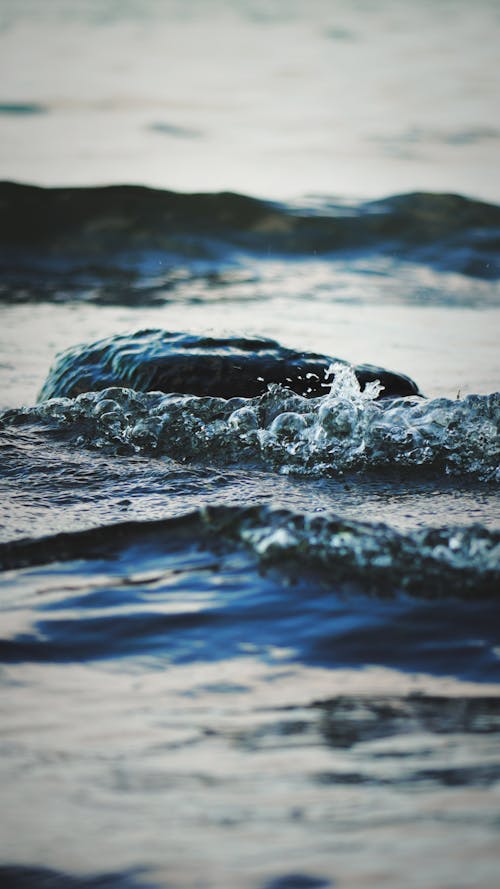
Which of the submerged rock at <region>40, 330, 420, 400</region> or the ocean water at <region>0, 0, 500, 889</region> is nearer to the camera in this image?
the ocean water at <region>0, 0, 500, 889</region>

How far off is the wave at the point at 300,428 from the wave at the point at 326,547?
0.83m

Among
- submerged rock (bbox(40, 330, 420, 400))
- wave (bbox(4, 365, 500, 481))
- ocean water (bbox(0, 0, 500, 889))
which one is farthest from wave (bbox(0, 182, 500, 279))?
wave (bbox(4, 365, 500, 481))

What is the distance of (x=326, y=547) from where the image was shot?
2514 mm

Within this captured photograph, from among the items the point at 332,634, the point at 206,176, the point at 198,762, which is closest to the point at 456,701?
the point at 332,634

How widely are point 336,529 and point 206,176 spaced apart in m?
8.46

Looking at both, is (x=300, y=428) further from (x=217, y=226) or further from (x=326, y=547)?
(x=217, y=226)

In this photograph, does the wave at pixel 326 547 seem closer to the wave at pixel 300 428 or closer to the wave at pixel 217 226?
the wave at pixel 300 428

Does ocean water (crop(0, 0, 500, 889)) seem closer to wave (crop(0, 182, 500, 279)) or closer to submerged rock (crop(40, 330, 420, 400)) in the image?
submerged rock (crop(40, 330, 420, 400))

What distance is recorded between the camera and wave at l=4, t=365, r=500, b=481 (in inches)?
142

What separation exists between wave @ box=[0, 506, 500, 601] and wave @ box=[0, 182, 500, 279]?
270 inches

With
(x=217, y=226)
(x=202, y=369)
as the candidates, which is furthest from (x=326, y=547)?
(x=217, y=226)

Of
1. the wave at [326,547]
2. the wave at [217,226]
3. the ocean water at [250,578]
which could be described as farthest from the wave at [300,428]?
the wave at [217,226]

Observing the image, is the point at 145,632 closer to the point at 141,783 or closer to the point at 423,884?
the point at 141,783

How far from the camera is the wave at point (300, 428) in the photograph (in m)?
3.61
